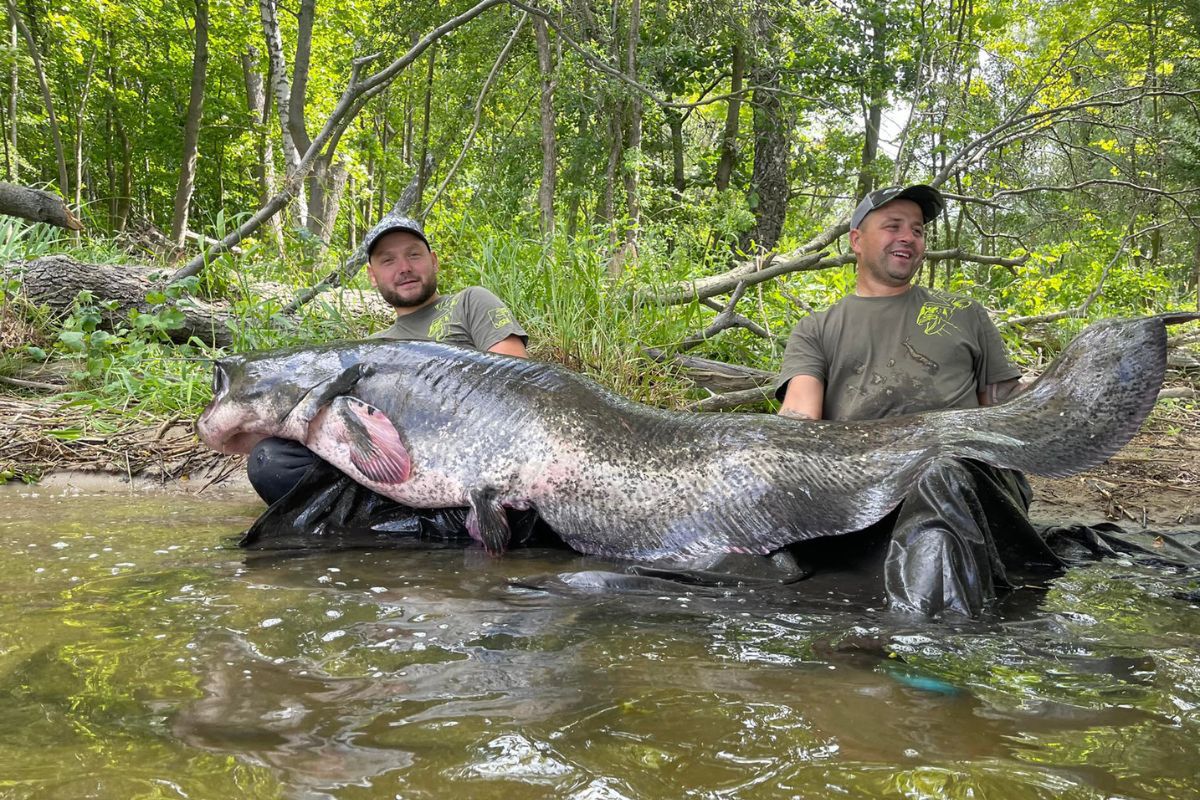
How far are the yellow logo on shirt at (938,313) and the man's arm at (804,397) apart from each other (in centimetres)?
51

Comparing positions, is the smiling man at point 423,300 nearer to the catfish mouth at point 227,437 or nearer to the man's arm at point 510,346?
the man's arm at point 510,346

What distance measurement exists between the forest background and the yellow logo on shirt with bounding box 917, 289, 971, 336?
2.85ft

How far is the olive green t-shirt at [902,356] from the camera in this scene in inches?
134

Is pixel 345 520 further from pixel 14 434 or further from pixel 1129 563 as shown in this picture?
pixel 1129 563

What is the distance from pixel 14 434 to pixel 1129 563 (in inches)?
230

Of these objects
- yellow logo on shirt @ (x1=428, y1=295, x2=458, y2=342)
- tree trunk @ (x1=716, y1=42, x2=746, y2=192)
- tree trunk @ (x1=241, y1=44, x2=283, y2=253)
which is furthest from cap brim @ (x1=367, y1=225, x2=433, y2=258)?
tree trunk @ (x1=241, y1=44, x2=283, y2=253)

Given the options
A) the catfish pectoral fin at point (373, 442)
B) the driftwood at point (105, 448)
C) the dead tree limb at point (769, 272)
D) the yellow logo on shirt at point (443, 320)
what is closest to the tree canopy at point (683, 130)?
the dead tree limb at point (769, 272)

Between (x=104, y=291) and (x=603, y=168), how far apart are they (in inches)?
264

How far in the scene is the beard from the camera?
4219mm

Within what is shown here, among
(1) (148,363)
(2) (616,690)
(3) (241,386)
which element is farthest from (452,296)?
(2) (616,690)

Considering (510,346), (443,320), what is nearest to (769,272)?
(510,346)

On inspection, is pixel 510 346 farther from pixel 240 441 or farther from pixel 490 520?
pixel 240 441

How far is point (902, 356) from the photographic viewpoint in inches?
136

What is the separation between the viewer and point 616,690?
1.64 m
